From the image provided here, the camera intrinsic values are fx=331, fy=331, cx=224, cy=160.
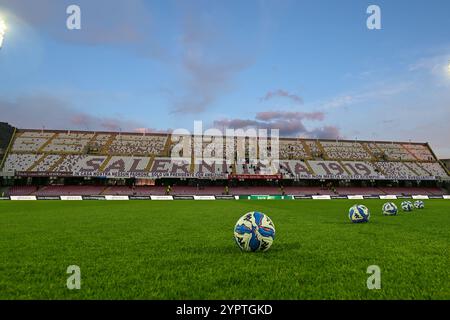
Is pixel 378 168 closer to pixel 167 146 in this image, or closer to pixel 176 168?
pixel 176 168

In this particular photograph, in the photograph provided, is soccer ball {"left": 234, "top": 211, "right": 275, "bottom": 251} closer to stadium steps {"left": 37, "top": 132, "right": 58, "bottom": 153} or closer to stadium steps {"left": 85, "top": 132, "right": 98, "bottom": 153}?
stadium steps {"left": 85, "top": 132, "right": 98, "bottom": 153}

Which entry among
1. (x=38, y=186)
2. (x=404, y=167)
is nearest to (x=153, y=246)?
(x=38, y=186)

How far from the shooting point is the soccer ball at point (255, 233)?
7320 mm

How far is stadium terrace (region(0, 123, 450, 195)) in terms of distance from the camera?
5975cm

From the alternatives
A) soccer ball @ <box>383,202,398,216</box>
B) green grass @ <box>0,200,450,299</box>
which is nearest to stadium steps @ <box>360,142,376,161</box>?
soccer ball @ <box>383,202,398,216</box>

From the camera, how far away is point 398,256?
23.2 ft

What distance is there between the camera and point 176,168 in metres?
62.8

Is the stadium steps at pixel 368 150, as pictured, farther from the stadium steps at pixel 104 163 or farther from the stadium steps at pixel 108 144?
the stadium steps at pixel 108 144

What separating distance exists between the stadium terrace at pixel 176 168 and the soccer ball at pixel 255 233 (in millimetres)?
52406

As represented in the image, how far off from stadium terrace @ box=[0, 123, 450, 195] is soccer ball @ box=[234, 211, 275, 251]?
5241 centimetres

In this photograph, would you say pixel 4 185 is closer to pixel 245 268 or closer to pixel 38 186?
pixel 38 186

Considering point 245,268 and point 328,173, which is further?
point 328,173
